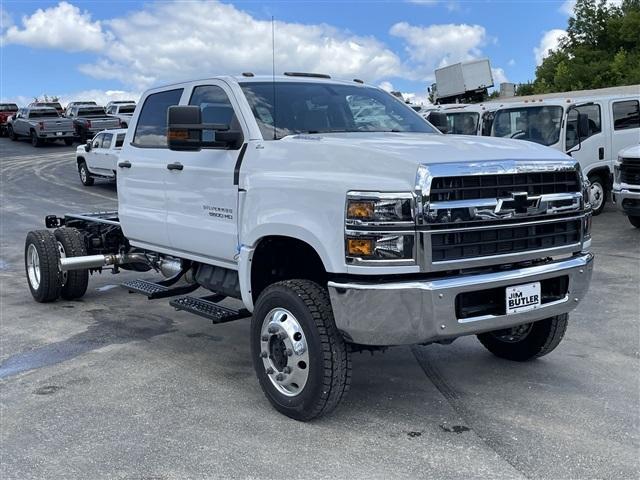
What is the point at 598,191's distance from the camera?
14289 mm

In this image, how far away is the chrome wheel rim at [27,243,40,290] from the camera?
783 centimetres

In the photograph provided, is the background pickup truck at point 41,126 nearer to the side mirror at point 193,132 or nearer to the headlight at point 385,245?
the side mirror at point 193,132

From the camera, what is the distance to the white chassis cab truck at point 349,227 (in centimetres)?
392

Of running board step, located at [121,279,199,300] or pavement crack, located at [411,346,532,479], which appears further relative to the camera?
running board step, located at [121,279,199,300]

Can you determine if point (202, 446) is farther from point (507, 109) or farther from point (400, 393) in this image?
point (507, 109)

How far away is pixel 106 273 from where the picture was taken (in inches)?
382

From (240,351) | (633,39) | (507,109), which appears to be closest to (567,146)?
(507,109)

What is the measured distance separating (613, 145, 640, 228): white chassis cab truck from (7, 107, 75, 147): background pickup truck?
88.7ft

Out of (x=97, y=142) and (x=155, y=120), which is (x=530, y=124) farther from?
(x=97, y=142)

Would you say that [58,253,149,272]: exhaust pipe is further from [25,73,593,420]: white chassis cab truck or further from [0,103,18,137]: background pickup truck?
[0,103,18,137]: background pickup truck

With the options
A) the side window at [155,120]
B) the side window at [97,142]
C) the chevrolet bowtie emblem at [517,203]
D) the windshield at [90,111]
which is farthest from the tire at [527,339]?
the windshield at [90,111]

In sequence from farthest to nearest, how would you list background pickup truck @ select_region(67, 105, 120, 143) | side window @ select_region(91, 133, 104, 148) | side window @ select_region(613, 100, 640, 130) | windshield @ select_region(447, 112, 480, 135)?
background pickup truck @ select_region(67, 105, 120, 143) < side window @ select_region(91, 133, 104, 148) < windshield @ select_region(447, 112, 480, 135) < side window @ select_region(613, 100, 640, 130)

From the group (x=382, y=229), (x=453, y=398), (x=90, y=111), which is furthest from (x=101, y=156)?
(x=382, y=229)

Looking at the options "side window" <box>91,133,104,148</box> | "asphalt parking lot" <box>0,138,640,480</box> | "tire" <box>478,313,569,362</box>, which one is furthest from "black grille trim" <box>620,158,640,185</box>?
"side window" <box>91,133,104,148</box>
